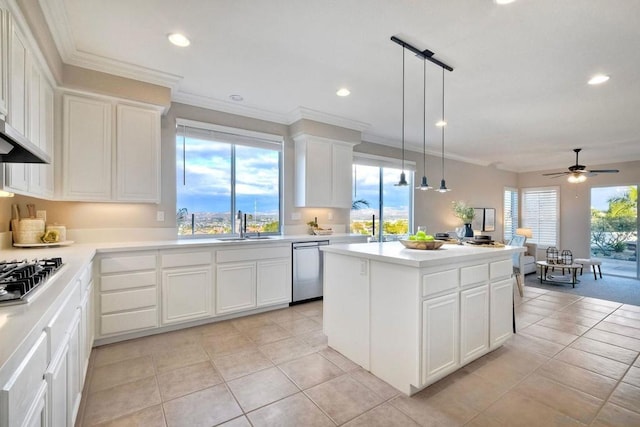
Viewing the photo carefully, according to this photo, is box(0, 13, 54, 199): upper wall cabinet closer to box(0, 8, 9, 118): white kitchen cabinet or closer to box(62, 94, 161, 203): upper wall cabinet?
box(0, 8, 9, 118): white kitchen cabinet

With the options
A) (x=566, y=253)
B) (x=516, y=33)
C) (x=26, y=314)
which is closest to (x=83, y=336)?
(x=26, y=314)

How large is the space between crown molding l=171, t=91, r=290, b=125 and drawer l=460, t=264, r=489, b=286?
10.5 feet

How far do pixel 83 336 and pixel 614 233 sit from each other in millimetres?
9886

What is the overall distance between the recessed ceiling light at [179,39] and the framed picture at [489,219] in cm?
Answer: 771

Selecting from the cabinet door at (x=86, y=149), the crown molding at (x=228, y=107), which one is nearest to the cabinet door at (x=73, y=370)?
the cabinet door at (x=86, y=149)

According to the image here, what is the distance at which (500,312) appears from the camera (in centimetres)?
277

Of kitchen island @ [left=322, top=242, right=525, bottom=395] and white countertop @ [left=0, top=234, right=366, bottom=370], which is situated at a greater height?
white countertop @ [left=0, top=234, right=366, bottom=370]

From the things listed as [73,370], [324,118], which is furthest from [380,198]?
[73,370]

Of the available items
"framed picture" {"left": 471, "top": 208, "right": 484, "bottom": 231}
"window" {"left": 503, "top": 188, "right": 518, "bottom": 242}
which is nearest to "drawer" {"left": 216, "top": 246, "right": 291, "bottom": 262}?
"framed picture" {"left": 471, "top": 208, "right": 484, "bottom": 231}

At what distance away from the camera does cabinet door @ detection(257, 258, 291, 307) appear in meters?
3.77

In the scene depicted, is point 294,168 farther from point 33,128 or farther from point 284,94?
point 33,128

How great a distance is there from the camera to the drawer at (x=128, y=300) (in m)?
2.82

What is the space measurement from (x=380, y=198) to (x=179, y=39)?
4.18 metres

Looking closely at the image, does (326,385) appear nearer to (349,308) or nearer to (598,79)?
(349,308)
